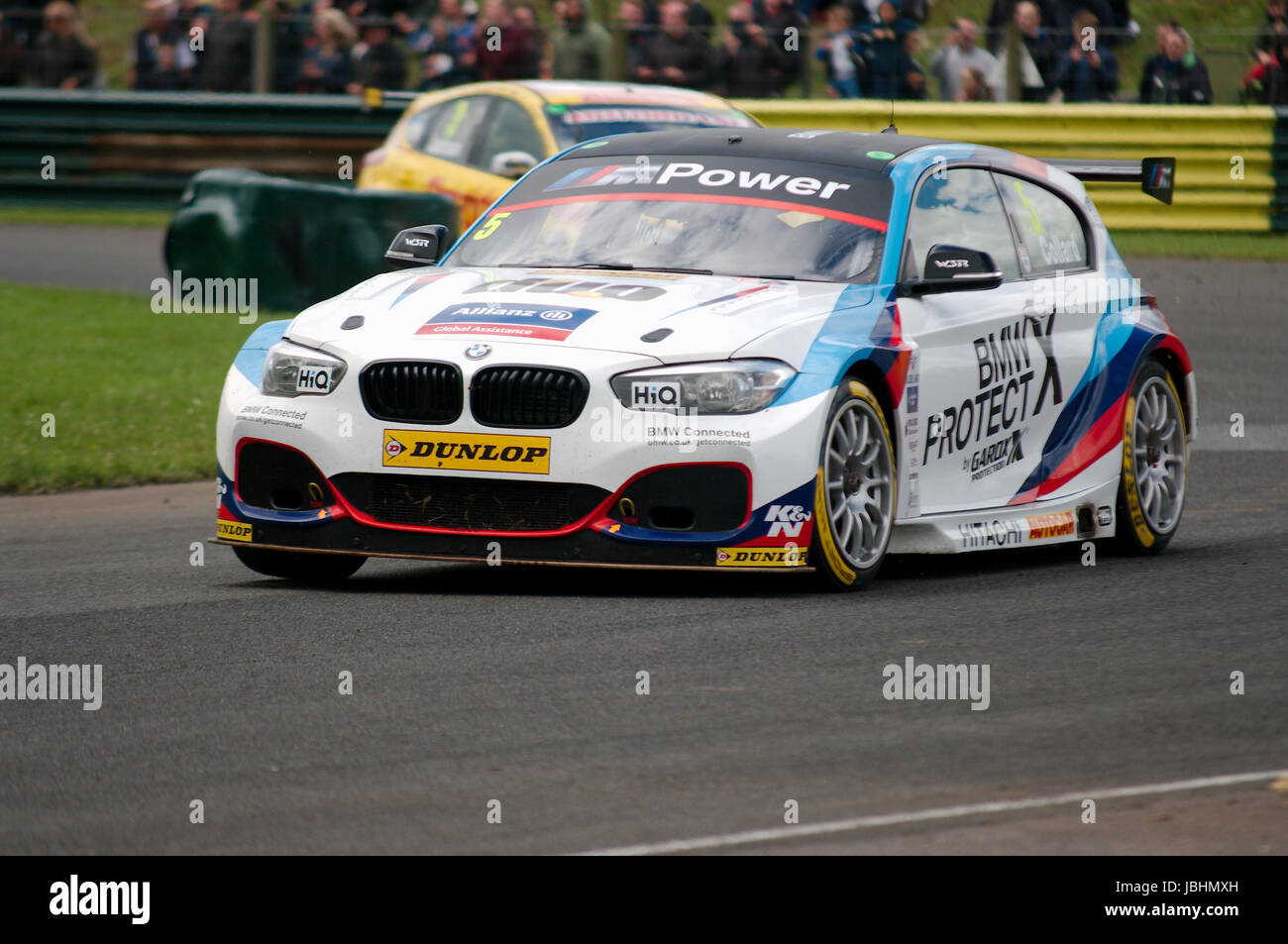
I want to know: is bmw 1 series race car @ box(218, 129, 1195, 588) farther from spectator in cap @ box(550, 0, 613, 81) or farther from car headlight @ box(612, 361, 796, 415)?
spectator in cap @ box(550, 0, 613, 81)

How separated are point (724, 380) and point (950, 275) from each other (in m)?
1.26

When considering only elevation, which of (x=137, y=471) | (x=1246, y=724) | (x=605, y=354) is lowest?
(x=137, y=471)

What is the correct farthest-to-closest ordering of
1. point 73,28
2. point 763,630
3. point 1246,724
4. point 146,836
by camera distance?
point 73,28
point 763,630
point 1246,724
point 146,836

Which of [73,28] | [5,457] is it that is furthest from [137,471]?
[73,28]

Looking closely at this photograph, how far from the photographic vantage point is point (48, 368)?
14.7m

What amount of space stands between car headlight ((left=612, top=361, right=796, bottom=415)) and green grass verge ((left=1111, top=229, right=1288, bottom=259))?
14724 mm

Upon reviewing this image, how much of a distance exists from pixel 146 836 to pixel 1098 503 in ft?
17.6

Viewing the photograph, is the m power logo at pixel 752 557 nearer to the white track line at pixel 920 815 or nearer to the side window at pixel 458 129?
the white track line at pixel 920 815

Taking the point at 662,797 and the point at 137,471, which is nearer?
the point at 662,797

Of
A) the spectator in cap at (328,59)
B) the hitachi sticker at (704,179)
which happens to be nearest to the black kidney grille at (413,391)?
the hitachi sticker at (704,179)

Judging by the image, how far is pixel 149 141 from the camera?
2522cm

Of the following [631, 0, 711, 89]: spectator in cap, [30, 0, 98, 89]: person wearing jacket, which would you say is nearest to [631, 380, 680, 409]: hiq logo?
[631, 0, 711, 89]: spectator in cap

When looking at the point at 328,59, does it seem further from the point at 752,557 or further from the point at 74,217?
the point at 752,557

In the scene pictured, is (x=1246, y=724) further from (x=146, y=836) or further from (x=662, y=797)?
(x=146, y=836)
